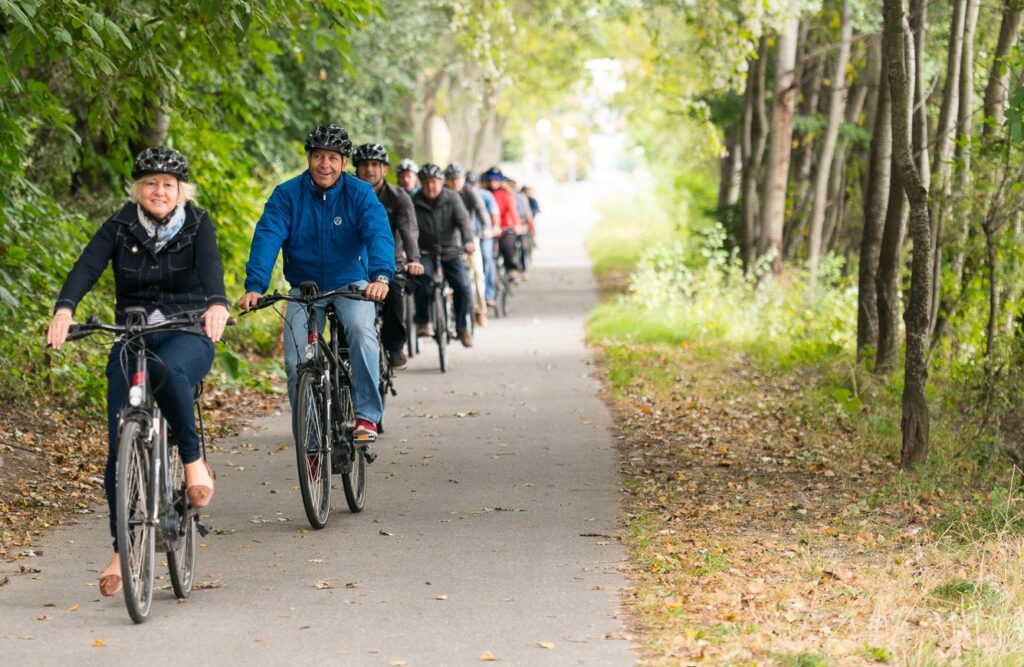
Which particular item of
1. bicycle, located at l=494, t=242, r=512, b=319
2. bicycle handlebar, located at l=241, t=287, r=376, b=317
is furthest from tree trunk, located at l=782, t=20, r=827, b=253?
bicycle handlebar, located at l=241, t=287, r=376, b=317

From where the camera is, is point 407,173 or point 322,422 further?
point 407,173

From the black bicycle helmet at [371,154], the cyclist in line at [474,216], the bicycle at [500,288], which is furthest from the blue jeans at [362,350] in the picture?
the bicycle at [500,288]

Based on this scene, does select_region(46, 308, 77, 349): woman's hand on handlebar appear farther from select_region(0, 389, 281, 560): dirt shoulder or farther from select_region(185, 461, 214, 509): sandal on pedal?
select_region(0, 389, 281, 560): dirt shoulder

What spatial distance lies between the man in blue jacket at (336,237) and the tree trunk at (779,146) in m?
14.0

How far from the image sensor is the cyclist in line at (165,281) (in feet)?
22.2

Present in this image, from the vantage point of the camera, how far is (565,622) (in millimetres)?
6586

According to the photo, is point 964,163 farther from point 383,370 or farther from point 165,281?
point 165,281

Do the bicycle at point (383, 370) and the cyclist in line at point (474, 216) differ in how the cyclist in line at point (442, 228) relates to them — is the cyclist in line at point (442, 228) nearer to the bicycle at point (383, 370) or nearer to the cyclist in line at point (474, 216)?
the cyclist in line at point (474, 216)

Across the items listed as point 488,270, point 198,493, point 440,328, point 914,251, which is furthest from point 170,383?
point 488,270

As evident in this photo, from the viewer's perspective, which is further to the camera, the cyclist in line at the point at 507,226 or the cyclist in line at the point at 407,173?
the cyclist in line at the point at 507,226

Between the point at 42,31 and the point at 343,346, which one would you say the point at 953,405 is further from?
the point at 42,31

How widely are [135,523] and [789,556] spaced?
3.27m

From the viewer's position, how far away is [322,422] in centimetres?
873

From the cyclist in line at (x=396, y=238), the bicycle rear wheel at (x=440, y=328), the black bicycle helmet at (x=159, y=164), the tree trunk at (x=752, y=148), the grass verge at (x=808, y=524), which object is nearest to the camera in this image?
the grass verge at (x=808, y=524)
